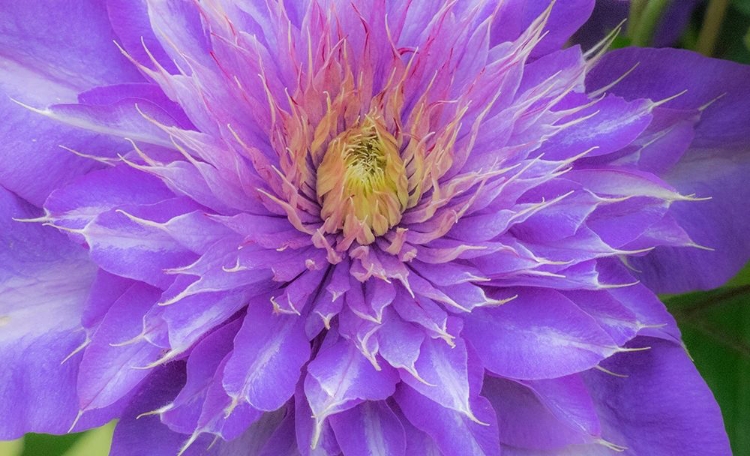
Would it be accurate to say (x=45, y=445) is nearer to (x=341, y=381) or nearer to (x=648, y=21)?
(x=341, y=381)

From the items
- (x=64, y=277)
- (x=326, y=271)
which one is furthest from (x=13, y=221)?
(x=326, y=271)

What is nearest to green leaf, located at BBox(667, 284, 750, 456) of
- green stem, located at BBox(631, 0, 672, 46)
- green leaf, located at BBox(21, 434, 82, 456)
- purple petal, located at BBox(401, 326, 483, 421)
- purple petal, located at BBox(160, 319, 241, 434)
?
green stem, located at BBox(631, 0, 672, 46)

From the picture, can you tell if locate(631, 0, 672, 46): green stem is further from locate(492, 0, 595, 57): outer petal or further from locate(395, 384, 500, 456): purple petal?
locate(395, 384, 500, 456): purple petal

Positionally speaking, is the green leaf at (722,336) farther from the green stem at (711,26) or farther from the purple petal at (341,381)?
the purple petal at (341,381)

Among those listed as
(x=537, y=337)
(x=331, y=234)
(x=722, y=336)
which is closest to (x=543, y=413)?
(x=537, y=337)

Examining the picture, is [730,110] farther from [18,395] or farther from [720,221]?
[18,395]

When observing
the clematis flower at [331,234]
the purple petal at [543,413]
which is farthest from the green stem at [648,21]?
the purple petal at [543,413]
